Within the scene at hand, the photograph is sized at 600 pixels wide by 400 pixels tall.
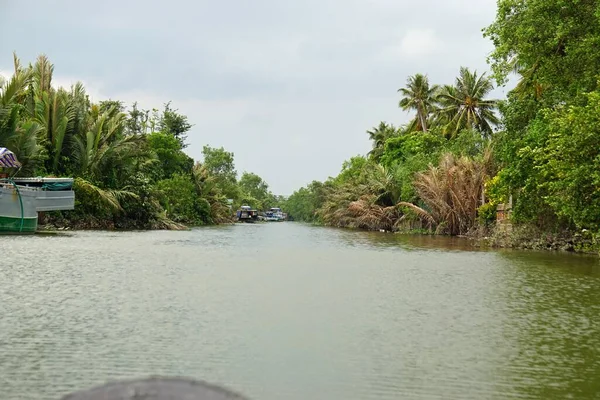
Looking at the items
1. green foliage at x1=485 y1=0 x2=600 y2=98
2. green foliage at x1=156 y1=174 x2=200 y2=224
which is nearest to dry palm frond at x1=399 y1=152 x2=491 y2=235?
green foliage at x1=485 y1=0 x2=600 y2=98

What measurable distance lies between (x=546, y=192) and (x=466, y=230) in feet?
47.9

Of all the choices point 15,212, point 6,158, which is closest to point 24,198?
point 15,212

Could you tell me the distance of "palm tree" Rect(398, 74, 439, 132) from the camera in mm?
55447

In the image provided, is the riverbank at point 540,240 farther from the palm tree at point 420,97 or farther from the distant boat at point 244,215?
the distant boat at point 244,215

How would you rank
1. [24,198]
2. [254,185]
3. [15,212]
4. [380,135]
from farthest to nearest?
[254,185] → [380,135] → [24,198] → [15,212]

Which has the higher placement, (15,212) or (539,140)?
(539,140)

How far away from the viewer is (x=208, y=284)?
10.9m

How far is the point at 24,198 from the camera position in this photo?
75.4 ft

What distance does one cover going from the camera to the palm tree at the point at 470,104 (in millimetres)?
46906

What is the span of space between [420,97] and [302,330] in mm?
50630

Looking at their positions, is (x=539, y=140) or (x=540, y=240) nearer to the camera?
(x=539, y=140)

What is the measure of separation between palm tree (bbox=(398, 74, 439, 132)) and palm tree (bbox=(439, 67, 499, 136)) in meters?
7.12

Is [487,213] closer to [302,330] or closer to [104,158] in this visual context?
[104,158]

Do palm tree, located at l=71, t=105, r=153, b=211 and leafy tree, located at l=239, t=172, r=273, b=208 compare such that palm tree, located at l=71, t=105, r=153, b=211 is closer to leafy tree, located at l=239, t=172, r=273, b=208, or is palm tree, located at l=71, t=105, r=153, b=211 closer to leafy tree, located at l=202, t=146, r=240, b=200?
leafy tree, located at l=202, t=146, r=240, b=200
